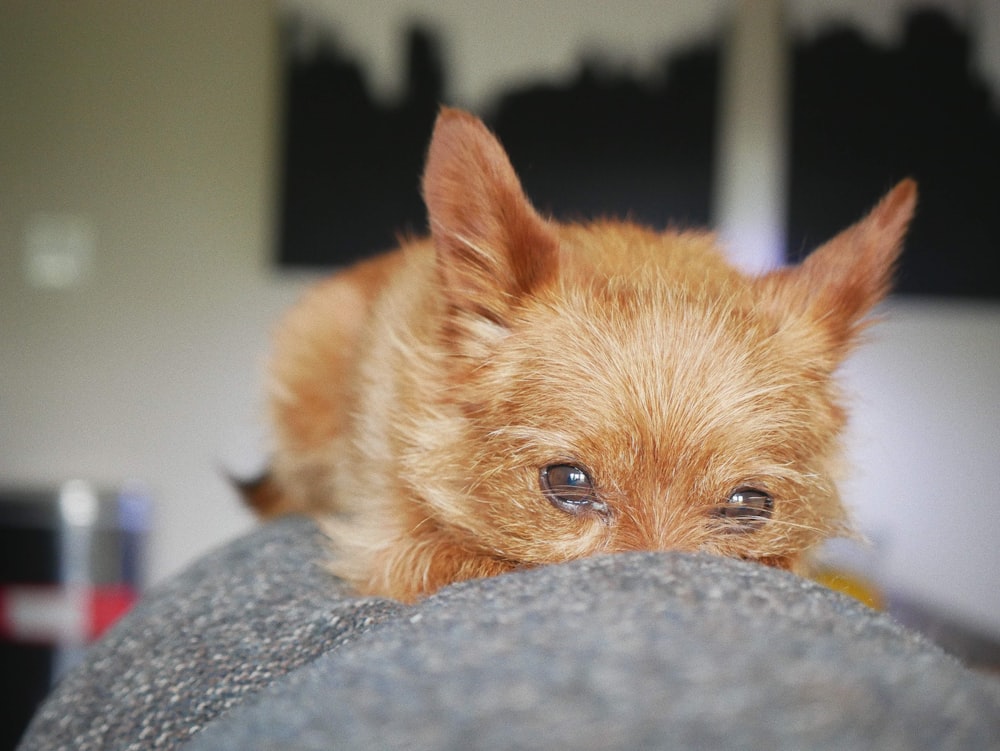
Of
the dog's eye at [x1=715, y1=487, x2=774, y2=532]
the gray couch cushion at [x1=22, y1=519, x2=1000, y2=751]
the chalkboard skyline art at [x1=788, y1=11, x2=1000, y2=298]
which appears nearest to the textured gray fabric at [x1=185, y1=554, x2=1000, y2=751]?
the gray couch cushion at [x1=22, y1=519, x2=1000, y2=751]

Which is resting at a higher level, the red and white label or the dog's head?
the dog's head

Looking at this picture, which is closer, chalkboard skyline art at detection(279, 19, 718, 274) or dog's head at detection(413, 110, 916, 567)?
dog's head at detection(413, 110, 916, 567)

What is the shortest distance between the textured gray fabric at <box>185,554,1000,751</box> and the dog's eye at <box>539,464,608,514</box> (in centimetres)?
30

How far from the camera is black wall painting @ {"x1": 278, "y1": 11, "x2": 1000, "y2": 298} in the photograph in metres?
3.32

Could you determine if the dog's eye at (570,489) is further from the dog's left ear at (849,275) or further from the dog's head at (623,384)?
the dog's left ear at (849,275)

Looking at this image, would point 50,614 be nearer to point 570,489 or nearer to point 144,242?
point 144,242

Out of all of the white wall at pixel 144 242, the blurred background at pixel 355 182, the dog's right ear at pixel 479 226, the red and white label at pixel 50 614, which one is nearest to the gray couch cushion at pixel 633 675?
the dog's right ear at pixel 479 226

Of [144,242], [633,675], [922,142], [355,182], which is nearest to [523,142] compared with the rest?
[355,182]

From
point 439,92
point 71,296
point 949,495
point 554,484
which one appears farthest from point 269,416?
point 949,495

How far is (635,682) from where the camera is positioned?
0.42 metres

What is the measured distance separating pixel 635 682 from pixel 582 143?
328 centimetres

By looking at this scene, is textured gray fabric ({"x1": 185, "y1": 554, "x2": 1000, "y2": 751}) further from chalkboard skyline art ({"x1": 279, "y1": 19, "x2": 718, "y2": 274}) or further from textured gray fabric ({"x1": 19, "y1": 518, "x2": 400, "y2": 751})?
chalkboard skyline art ({"x1": 279, "y1": 19, "x2": 718, "y2": 274})

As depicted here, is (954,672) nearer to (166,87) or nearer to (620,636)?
(620,636)

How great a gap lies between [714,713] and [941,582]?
3.47m
